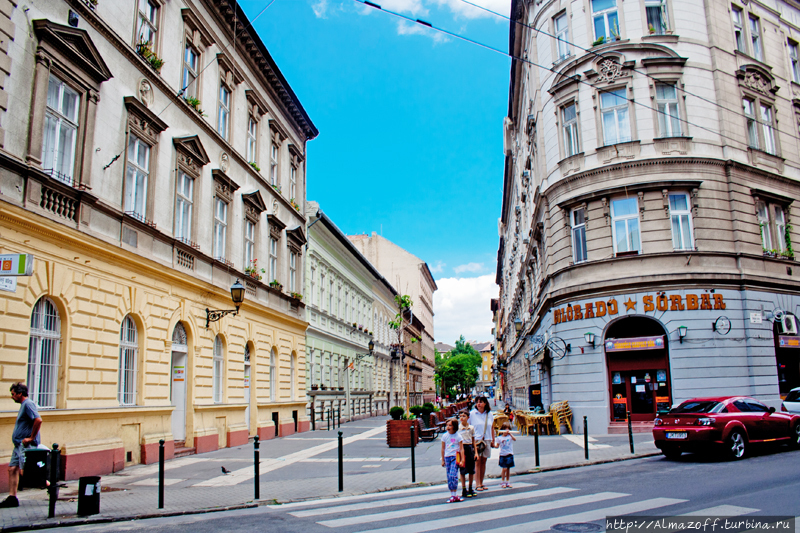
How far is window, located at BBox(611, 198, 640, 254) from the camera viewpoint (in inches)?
829

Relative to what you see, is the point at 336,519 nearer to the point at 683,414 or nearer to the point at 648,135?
the point at 683,414

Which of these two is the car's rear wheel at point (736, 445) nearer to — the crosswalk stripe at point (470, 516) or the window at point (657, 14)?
the crosswalk stripe at point (470, 516)

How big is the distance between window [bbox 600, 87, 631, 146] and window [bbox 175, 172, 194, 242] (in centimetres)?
1458

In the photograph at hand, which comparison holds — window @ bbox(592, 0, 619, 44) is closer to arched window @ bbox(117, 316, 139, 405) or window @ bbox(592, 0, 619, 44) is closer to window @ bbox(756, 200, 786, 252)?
window @ bbox(756, 200, 786, 252)

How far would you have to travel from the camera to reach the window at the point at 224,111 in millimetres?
20375

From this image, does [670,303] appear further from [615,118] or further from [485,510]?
[485,510]

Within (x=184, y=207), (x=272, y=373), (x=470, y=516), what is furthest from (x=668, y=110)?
(x=470, y=516)

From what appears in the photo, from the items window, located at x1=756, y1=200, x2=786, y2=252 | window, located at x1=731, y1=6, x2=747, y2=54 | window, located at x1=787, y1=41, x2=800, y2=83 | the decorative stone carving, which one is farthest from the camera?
window, located at x1=787, y1=41, x2=800, y2=83

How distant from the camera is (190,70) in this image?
1822 cm

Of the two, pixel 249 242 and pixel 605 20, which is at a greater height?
pixel 605 20

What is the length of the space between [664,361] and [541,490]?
12194 millimetres

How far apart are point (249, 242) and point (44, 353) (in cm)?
1146

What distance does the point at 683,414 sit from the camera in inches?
526

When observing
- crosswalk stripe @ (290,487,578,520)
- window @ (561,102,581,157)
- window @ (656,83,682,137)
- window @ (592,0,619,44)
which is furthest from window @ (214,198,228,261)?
window @ (656,83,682,137)
